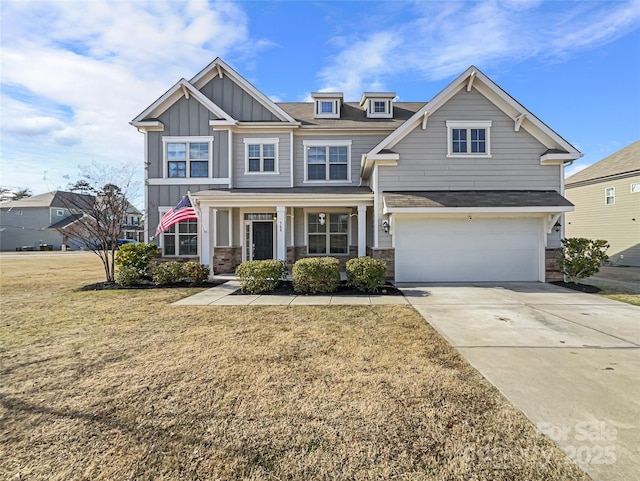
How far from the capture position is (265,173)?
14.0 metres

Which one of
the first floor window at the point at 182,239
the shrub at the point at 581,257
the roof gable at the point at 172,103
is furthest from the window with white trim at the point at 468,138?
the first floor window at the point at 182,239

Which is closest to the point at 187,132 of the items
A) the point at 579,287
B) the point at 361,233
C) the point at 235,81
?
the point at 235,81

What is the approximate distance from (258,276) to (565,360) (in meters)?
7.23

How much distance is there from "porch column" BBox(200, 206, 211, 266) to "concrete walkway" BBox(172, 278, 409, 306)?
2.73 meters

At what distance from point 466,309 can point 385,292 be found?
2482mm

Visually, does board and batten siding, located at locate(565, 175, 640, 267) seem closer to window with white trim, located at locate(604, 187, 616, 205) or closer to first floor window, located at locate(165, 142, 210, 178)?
window with white trim, located at locate(604, 187, 616, 205)

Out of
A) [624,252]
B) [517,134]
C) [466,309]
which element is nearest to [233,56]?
[517,134]

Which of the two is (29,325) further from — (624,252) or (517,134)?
(624,252)

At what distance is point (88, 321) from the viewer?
6.57 m

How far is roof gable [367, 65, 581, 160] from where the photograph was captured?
36.4ft

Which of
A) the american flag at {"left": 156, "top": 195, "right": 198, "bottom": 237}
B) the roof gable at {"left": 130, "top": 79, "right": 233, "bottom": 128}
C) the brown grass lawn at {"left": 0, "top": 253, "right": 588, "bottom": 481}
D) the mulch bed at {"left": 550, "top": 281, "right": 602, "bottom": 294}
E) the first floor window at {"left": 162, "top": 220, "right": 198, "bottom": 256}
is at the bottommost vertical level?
the brown grass lawn at {"left": 0, "top": 253, "right": 588, "bottom": 481}

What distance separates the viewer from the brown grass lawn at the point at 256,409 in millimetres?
2424

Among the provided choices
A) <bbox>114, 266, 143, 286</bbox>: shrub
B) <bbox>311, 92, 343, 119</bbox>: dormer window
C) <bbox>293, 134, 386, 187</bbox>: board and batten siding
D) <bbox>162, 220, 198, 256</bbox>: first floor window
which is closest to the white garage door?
<bbox>293, 134, 386, 187</bbox>: board and batten siding

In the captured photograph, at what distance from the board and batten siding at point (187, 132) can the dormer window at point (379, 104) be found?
690 centimetres
